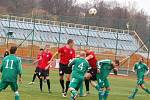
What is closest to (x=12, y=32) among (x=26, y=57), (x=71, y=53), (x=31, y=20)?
(x=31, y=20)

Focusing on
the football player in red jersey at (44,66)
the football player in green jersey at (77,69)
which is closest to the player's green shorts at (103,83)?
the football player in green jersey at (77,69)

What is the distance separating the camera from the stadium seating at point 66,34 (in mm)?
68181

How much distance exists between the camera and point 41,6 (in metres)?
106

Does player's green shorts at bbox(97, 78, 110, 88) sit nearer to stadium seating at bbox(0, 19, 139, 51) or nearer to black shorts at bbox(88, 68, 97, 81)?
black shorts at bbox(88, 68, 97, 81)

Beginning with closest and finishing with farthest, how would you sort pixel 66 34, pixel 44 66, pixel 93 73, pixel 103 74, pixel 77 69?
pixel 77 69
pixel 103 74
pixel 93 73
pixel 44 66
pixel 66 34

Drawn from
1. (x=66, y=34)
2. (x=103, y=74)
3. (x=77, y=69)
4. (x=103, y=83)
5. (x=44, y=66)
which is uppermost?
(x=77, y=69)

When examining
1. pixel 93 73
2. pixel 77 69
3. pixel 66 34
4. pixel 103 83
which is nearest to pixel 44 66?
pixel 93 73

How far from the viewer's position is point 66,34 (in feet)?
233

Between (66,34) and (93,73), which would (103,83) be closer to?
(93,73)

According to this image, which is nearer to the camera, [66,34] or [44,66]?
[44,66]

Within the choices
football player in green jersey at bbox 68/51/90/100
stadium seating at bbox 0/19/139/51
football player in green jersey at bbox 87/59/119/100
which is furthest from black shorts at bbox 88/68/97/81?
stadium seating at bbox 0/19/139/51

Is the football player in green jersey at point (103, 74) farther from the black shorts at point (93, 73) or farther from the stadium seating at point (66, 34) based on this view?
the stadium seating at point (66, 34)

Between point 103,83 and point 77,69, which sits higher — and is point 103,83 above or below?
below

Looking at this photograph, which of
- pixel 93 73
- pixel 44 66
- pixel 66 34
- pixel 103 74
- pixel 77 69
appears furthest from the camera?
pixel 66 34
